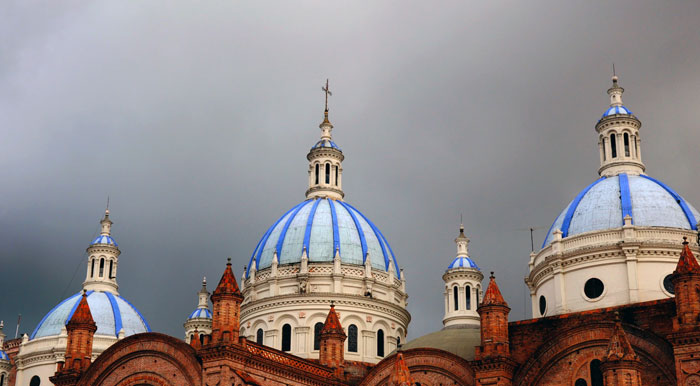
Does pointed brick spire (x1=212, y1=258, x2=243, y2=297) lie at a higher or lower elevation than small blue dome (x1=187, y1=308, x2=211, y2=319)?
lower

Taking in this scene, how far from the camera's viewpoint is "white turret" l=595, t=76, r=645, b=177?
65.9 metres

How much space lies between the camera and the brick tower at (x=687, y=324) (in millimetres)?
44281

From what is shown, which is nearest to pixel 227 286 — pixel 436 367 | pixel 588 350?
pixel 436 367

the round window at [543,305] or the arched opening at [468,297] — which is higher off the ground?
the arched opening at [468,297]

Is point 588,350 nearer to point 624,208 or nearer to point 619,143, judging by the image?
point 624,208

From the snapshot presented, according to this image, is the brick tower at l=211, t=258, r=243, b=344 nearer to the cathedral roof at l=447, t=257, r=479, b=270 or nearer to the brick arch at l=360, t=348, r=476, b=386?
the brick arch at l=360, t=348, r=476, b=386

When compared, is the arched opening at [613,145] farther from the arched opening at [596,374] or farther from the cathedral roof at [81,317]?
the cathedral roof at [81,317]

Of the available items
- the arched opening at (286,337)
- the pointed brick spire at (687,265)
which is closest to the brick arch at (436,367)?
the pointed brick spire at (687,265)

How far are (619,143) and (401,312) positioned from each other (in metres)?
20.6

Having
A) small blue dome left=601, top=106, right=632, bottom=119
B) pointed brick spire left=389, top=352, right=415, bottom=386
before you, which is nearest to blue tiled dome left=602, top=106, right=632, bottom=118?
small blue dome left=601, top=106, right=632, bottom=119

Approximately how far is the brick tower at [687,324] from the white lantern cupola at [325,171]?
119 ft

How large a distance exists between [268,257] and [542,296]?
848 inches

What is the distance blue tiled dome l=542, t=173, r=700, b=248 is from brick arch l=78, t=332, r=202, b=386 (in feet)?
84.8

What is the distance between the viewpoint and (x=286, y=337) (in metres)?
69.2
